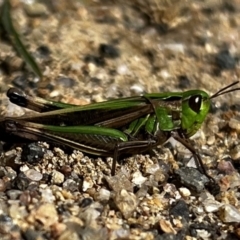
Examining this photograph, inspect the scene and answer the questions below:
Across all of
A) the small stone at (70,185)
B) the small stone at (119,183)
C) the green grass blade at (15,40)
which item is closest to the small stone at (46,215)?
the small stone at (70,185)

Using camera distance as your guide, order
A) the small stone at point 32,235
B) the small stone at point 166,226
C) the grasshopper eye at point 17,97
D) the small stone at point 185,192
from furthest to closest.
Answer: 1. the grasshopper eye at point 17,97
2. the small stone at point 185,192
3. the small stone at point 166,226
4. the small stone at point 32,235

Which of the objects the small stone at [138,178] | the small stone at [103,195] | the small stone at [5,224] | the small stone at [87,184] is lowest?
the small stone at [138,178]

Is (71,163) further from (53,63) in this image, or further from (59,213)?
(53,63)

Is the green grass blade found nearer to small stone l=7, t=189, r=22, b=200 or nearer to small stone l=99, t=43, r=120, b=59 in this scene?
small stone l=99, t=43, r=120, b=59

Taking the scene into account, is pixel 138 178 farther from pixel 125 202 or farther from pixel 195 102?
pixel 195 102

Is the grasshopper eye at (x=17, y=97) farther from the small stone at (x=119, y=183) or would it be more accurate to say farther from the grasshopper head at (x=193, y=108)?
the grasshopper head at (x=193, y=108)

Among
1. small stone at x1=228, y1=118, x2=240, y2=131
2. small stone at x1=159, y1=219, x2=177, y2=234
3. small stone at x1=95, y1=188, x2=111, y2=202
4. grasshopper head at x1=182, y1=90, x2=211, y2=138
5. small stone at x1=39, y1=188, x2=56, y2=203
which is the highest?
grasshopper head at x1=182, y1=90, x2=211, y2=138

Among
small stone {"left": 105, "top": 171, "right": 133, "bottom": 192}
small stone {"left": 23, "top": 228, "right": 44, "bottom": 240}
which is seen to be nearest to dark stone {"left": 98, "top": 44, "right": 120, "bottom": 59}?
small stone {"left": 105, "top": 171, "right": 133, "bottom": 192}

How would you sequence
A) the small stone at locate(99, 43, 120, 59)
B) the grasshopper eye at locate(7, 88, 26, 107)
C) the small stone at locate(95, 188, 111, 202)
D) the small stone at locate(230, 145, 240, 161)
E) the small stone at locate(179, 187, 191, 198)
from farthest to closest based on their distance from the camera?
the small stone at locate(99, 43, 120, 59), the small stone at locate(230, 145, 240, 161), the grasshopper eye at locate(7, 88, 26, 107), the small stone at locate(179, 187, 191, 198), the small stone at locate(95, 188, 111, 202)

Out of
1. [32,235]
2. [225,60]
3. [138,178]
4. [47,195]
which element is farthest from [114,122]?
[225,60]
